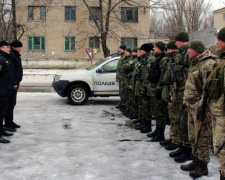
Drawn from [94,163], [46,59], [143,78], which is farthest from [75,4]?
[94,163]

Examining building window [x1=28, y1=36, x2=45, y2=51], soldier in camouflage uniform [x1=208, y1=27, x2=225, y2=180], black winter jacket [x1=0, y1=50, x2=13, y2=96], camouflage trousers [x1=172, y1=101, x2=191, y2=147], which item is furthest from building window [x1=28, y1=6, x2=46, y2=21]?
soldier in camouflage uniform [x1=208, y1=27, x2=225, y2=180]

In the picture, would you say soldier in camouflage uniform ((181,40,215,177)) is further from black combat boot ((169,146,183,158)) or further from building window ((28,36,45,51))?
building window ((28,36,45,51))

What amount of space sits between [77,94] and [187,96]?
267 inches

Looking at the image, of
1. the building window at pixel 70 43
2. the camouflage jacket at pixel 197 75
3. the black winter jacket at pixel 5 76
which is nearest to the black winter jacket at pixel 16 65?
the black winter jacket at pixel 5 76

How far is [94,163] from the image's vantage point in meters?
5.11

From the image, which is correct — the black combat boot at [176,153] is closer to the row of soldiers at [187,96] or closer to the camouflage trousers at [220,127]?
the row of soldiers at [187,96]

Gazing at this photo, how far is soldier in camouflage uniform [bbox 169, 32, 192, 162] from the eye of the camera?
525cm

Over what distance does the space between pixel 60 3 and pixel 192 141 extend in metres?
31.2

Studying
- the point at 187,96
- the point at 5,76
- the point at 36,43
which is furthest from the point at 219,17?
the point at 187,96

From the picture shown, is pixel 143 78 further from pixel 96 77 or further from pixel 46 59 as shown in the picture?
pixel 46 59

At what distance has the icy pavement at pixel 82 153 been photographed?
4.65 meters

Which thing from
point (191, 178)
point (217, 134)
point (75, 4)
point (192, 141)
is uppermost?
point (75, 4)

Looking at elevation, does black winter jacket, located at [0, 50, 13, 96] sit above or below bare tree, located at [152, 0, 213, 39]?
below

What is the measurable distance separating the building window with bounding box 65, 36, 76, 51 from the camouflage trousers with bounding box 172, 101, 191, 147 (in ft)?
97.1
